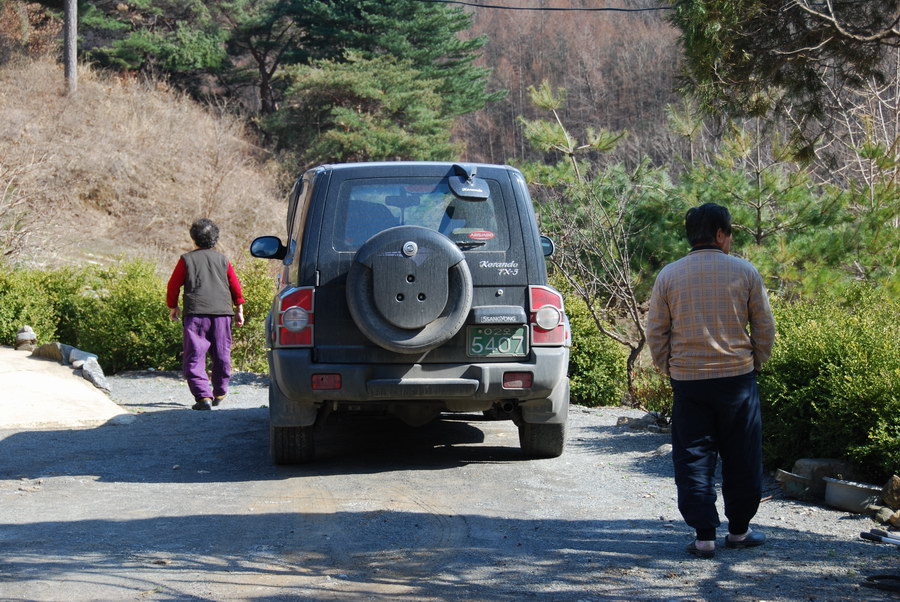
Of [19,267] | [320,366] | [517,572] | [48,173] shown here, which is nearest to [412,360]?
[320,366]

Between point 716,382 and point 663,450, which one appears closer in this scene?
point 716,382

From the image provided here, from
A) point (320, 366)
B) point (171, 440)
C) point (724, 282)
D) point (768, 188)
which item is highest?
point (768, 188)

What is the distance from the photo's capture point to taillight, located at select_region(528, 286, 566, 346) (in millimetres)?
6453

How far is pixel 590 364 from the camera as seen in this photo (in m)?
11.8

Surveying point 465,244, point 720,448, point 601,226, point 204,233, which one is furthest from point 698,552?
point 601,226

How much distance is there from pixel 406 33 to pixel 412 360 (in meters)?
35.3

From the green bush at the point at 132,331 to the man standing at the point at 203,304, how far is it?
2.97m

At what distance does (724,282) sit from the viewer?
4.72m

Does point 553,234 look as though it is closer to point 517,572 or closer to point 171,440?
point 171,440

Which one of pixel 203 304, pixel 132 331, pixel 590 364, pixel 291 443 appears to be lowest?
pixel 291 443

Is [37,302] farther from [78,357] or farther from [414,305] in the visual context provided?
[414,305]

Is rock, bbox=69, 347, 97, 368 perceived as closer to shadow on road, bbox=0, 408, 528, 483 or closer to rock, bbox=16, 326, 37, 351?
rock, bbox=16, 326, 37, 351

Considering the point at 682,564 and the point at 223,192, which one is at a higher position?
the point at 223,192

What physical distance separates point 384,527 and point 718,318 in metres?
2.04
